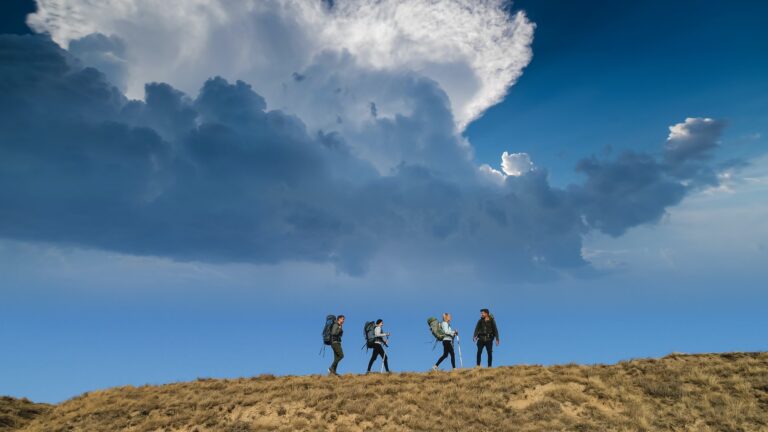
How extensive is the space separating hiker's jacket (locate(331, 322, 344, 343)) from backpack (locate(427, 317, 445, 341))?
4.15 m

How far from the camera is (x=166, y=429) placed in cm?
1816

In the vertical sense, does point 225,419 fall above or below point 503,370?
below

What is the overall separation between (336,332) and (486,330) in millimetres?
6345

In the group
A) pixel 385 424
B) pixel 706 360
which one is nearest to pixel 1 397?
pixel 385 424

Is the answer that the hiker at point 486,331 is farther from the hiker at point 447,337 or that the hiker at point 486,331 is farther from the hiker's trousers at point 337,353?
the hiker's trousers at point 337,353

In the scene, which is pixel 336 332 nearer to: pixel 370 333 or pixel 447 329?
pixel 370 333

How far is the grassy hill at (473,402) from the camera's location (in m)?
16.1

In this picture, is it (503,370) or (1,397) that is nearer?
(503,370)

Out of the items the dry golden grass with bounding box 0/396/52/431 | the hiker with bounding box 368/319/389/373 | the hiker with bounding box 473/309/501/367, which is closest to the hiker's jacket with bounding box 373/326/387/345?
the hiker with bounding box 368/319/389/373

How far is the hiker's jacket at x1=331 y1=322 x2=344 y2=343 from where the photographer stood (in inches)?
815

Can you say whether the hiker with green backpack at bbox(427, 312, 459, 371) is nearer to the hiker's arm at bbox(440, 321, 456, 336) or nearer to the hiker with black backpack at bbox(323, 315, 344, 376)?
the hiker's arm at bbox(440, 321, 456, 336)

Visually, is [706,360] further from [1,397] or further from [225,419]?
[1,397]

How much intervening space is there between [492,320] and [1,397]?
81.4 ft

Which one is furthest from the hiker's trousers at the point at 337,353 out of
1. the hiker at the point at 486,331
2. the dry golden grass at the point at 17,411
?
the dry golden grass at the point at 17,411
